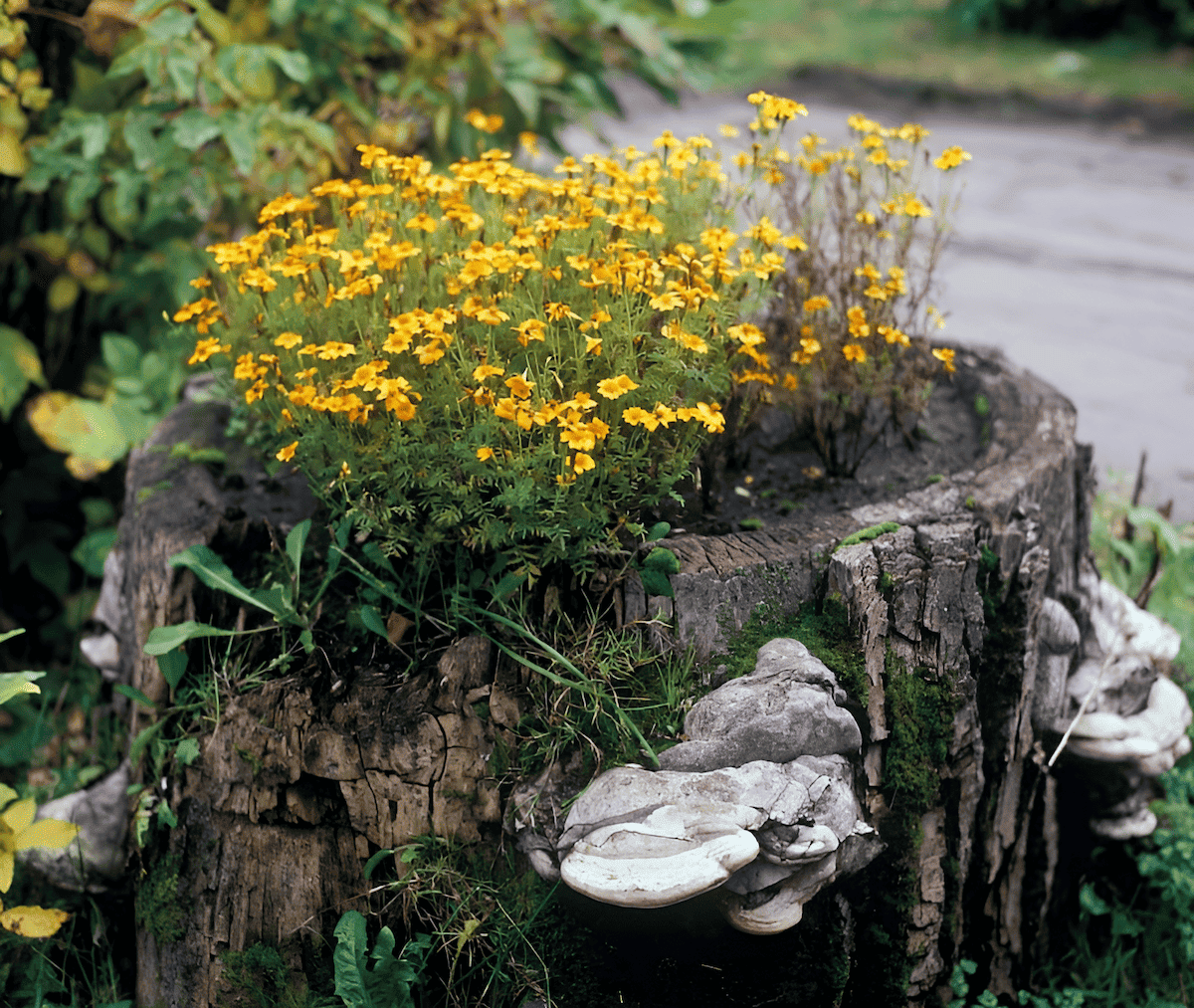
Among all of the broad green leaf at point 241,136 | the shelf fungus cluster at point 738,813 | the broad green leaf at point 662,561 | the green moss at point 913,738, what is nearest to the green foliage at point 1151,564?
the green moss at point 913,738

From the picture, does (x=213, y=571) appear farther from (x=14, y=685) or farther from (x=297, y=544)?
(x=14, y=685)

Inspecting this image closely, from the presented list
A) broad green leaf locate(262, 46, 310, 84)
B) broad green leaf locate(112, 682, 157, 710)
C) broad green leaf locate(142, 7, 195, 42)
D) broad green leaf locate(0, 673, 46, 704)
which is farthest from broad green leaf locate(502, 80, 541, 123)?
broad green leaf locate(0, 673, 46, 704)

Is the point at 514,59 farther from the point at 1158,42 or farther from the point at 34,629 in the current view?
the point at 1158,42

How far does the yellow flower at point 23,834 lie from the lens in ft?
6.54

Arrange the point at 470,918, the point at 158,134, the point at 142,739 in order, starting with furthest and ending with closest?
the point at 158,134
the point at 142,739
the point at 470,918

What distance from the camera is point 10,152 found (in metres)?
2.97

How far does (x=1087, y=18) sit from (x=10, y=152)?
12.4 metres

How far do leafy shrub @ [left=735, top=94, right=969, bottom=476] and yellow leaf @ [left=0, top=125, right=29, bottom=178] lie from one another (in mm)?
2012

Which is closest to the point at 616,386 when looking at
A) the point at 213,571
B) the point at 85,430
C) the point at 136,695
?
the point at 213,571

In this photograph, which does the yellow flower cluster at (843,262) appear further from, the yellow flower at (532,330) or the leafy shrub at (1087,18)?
the leafy shrub at (1087,18)

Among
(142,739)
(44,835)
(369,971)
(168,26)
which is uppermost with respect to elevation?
(168,26)

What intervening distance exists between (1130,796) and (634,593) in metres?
1.51

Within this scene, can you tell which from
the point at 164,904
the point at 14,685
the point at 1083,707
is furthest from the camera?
the point at 1083,707

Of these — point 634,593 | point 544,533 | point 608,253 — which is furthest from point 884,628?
point 608,253
